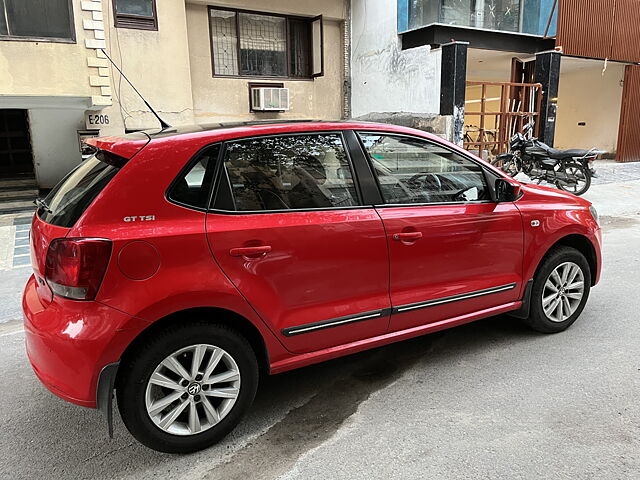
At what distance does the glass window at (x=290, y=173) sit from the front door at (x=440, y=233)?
0.25 meters

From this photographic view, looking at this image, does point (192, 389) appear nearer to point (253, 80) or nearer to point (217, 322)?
point (217, 322)

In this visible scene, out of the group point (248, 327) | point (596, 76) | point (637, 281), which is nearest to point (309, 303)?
point (248, 327)

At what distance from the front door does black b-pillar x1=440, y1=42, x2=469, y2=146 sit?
932cm

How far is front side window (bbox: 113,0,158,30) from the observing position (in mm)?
10648

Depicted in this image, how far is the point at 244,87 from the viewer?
1263 cm

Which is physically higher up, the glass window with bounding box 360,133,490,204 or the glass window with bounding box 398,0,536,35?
the glass window with bounding box 398,0,536,35

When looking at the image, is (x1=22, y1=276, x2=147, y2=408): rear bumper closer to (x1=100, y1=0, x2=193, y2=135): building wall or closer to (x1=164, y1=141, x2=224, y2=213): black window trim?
(x1=164, y1=141, x2=224, y2=213): black window trim

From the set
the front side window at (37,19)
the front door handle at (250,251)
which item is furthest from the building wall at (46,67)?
the front door handle at (250,251)

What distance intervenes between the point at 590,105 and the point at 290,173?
20.0m

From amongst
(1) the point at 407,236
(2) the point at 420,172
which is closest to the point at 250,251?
(1) the point at 407,236

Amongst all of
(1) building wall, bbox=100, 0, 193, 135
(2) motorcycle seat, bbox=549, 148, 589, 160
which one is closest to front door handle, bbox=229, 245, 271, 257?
(1) building wall, bbox=100, 0, 193, 135

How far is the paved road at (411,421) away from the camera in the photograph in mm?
2559

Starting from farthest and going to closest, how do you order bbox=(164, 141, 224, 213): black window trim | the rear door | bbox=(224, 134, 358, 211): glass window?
bbox=(224, 134, 358, 211): glass window → the rear door → bbox=(164, 141, 224, 213): black window trim

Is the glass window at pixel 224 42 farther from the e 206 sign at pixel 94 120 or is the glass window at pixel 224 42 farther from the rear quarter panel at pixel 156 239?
the rear quarter panel at pixel 156 239
